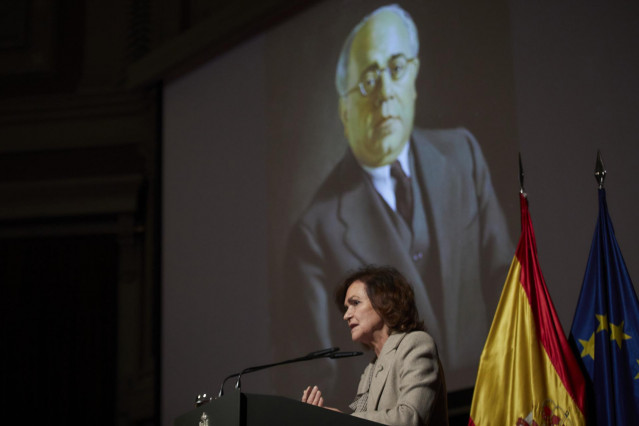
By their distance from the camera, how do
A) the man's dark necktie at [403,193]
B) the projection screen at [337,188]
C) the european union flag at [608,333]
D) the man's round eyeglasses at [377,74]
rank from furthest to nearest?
1. the man's round eyeglasses at [377,74]
2. the man's dark necktie at [403,193]
3. the projection screen at [337,188]
4. the european union flag at [608,333]

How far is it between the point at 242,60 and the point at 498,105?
6.03ft

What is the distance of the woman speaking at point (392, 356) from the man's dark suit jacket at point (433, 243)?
30.0 inches

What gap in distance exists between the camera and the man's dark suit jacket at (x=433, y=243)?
3344mm

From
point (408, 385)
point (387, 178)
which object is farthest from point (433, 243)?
point (408, 385)

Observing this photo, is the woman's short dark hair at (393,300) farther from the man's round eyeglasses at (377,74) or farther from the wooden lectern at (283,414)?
the man's round eyeglasses at (377,74)

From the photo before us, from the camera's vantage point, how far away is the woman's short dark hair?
2547mm

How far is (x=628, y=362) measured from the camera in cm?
239

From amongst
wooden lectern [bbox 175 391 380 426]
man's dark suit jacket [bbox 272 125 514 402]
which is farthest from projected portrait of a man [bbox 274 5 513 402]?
wooden lectern [bbox 175 391 380 426]

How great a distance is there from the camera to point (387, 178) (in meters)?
3.82

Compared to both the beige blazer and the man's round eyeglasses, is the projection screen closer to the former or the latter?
the man's round eyeglasses

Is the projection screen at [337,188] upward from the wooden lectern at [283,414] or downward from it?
upward

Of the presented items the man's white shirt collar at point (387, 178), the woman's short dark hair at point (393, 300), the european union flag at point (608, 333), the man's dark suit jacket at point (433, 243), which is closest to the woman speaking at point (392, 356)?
the woman's short dark hair at point (393, 300)

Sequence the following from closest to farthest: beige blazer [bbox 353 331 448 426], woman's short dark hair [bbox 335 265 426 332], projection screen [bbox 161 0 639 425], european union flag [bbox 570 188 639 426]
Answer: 1. beige blazer [bbox 353 331 448 426]
2. european union flag [bbox 570 188 639 426]
3. woman's short dark hair [bbox 335 265 426 332]
4. projection screen [bbox 161 0 639 425]

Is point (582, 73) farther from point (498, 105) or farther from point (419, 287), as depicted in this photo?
point (419, 287)
